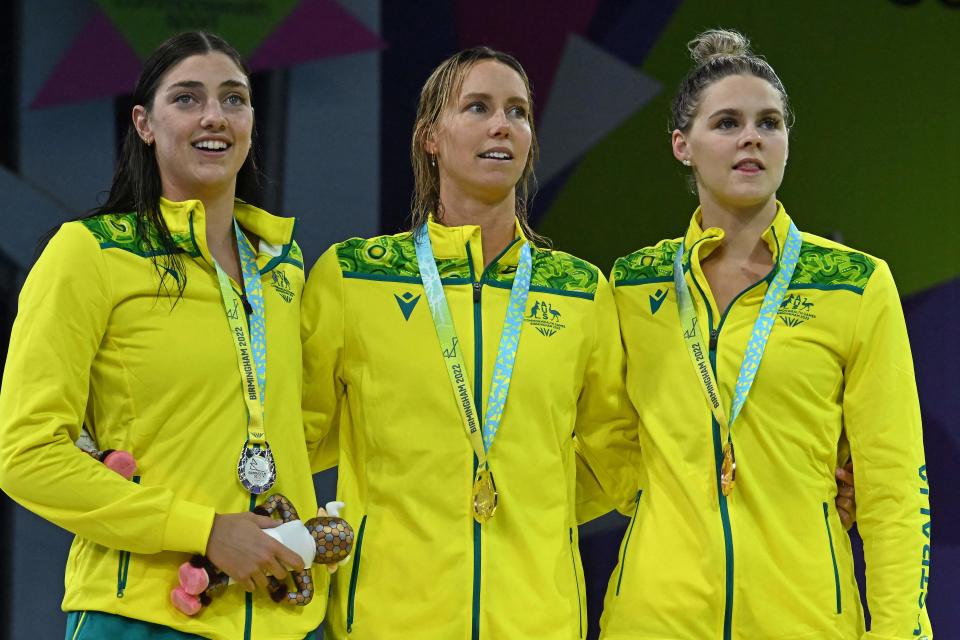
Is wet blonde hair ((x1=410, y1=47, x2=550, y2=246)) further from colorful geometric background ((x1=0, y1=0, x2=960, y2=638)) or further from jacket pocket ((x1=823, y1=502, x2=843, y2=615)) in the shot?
colorful geometric background ((x1=0, y1=0, x2=960, y2=638))

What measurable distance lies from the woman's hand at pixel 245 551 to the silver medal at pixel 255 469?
8 cm

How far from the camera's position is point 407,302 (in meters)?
2.67

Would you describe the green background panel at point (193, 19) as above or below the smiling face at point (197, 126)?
above

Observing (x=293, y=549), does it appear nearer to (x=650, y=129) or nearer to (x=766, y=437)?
(x=766, y=437)

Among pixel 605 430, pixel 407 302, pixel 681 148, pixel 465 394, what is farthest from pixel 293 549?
pixel 681 148

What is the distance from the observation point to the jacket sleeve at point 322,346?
2.64 meters

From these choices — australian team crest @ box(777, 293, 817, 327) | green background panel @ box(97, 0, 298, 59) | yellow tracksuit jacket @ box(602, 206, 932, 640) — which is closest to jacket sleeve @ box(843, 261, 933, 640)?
yellow tracksuit jacket @ box(602, 206, 932, 640)

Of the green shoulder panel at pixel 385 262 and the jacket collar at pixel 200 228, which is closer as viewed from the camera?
the jacket collar at pixel 200 228

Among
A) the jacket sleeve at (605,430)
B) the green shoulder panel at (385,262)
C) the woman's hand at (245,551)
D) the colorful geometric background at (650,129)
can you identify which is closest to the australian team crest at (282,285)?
the green shoulder panel at (385,262)

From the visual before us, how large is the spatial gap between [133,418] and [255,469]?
0.25 m

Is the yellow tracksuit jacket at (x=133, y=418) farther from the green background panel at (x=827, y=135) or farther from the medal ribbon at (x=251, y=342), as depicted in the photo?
the green background panel at (x=827, y=135)

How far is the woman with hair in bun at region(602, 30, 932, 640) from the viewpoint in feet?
8.39

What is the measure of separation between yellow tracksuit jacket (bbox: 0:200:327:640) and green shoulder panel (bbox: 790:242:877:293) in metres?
1.21

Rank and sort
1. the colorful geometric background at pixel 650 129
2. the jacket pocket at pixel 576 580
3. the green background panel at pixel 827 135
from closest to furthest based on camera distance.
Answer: the jacket pocket at pixel 576 580
the colorful geometric background at pixel 650 129
the green background panel at pixel 827 135
